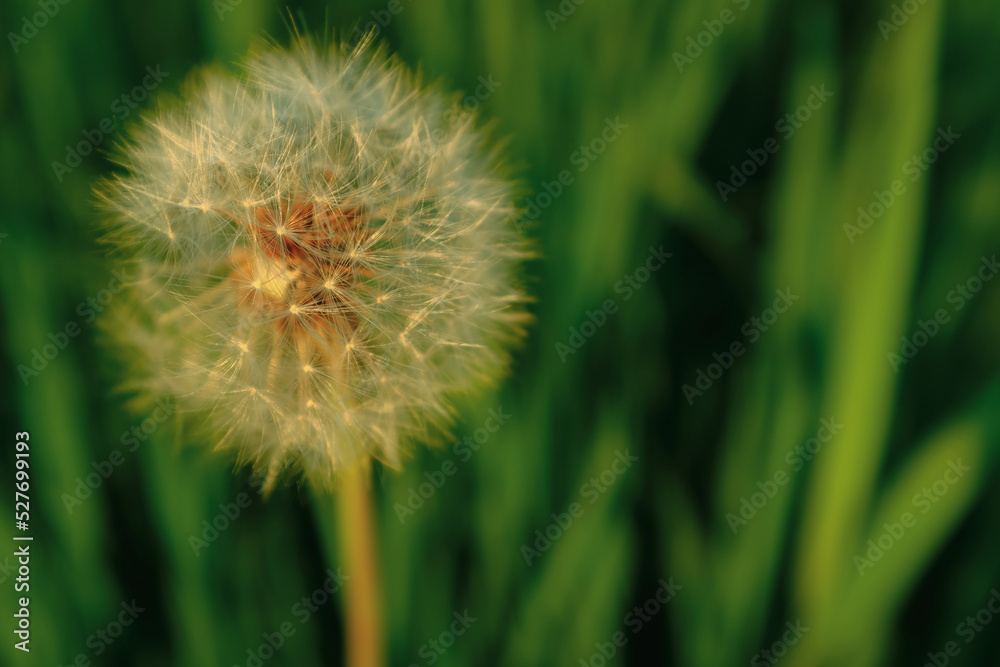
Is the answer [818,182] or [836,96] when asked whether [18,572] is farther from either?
[836,96]

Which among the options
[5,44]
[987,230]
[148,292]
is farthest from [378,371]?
[987,230]
